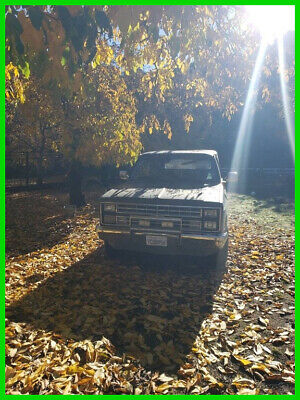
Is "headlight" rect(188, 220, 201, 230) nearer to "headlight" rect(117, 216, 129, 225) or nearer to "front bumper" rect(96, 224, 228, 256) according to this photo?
"front bumper" rect(96, 224, 228, 256)

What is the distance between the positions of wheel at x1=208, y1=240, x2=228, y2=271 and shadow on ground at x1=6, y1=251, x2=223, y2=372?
0.61 feet

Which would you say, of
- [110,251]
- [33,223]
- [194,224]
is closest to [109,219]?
[110,251]

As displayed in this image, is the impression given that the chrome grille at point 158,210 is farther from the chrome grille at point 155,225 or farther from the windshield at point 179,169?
the windshield at point 179,169

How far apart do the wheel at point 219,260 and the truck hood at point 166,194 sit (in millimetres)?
1014

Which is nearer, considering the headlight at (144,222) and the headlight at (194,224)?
the headlight at (194,224)

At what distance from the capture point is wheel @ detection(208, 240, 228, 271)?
5.47m

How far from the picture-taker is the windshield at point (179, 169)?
20.9 feet

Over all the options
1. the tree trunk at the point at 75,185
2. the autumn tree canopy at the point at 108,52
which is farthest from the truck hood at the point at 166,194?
the tree trunk at the point at 75,185

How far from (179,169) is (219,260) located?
2.07 meters

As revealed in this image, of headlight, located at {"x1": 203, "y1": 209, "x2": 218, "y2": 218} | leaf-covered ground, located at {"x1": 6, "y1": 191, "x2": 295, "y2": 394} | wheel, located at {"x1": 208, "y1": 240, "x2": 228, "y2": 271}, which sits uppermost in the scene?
headlight, located at {"x1": 203, "y1": 209, "x2": 218, "y2": 218}

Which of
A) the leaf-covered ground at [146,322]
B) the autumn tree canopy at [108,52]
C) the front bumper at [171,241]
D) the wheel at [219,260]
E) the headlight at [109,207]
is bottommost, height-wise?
the leaf-covered ground at [146,322]

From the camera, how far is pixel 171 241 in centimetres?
519

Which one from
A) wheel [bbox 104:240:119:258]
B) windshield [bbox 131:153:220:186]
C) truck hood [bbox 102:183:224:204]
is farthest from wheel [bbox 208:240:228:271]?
wheel [bbox 104:240:119:258]

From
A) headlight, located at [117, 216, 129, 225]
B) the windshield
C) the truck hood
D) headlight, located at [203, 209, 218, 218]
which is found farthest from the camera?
the windshield
